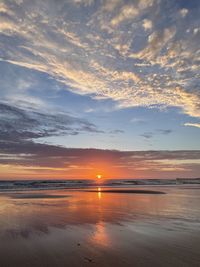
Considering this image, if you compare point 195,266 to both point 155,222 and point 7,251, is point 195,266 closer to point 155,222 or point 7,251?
point 7,251

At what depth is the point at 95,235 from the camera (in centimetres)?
1193

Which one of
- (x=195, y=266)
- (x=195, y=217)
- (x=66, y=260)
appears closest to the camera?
(x=195, y=266)

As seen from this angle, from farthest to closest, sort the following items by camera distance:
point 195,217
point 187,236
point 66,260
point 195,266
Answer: point 195,217
point 187,236
point 66,260
point 195,266

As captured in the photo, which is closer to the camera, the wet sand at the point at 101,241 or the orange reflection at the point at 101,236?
the wet sand at the point at 101,241

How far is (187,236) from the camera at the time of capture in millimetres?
11391

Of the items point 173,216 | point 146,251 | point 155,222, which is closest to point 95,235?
point 146,251

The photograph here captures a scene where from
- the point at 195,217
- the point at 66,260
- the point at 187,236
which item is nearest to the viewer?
the point at 66,260

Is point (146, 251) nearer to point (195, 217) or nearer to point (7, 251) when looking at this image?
point (7, 251)

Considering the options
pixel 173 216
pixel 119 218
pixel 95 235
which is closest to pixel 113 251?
pixel 95 235

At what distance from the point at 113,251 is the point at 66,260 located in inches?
69.5

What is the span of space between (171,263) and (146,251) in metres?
1.47

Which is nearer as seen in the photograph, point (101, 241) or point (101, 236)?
point (101, 241)

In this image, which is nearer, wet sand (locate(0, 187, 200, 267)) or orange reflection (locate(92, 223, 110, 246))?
wet sand (locate(0, 187, 200, 267))

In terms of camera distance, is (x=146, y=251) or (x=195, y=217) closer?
(x=146, y=251)
